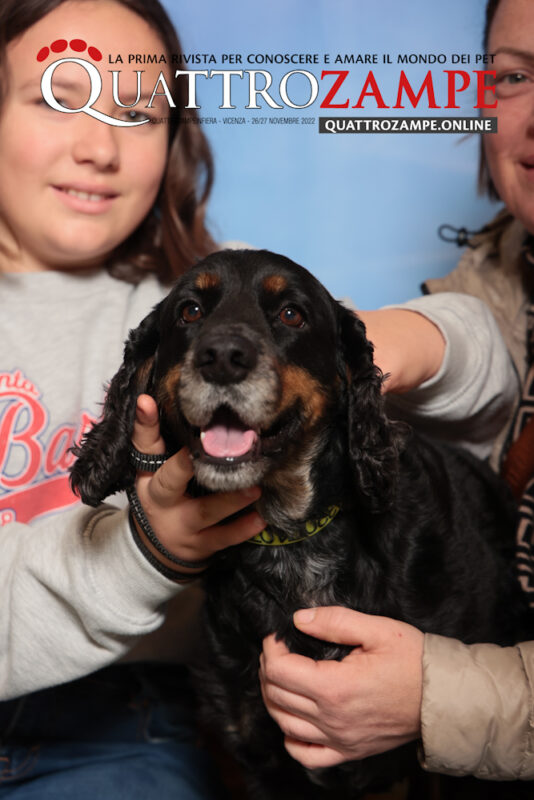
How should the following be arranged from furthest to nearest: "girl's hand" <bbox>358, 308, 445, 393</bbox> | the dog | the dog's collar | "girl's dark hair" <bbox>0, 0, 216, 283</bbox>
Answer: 1. "girl's dark hair" <bbox>0, 0, 216, 283</bbox>
2. "girl's hand" <bbox>358, 308, 445, 393</bbox>
3. the dog's collar
4. the dog

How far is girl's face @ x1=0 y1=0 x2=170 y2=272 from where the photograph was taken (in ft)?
8.52

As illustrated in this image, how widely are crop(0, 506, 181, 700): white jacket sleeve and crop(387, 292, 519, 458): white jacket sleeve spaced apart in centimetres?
106

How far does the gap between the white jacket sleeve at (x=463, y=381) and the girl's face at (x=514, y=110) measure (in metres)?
0.36

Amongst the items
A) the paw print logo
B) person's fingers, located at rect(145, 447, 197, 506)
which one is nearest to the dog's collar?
person's fingers, located at rect(145, 447, 197, 506)

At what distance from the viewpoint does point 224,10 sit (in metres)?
3.19

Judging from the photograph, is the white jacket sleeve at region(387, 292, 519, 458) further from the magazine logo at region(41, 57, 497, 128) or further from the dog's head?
the magazine logo at region(41, 57, 497, 128)

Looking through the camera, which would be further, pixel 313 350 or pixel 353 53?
pixel 353 53

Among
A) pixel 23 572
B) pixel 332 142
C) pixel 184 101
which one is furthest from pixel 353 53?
pixel 23 572

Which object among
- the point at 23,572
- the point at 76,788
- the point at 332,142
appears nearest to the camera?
the point at 23,572

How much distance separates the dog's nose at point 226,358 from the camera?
1731 mm

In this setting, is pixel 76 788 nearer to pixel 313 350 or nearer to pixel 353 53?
pixel 313 350

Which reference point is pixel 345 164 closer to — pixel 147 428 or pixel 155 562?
pixel 147 428

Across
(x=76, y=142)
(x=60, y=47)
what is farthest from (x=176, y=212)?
(x=60, y=47)

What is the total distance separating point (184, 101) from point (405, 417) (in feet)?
4.61
